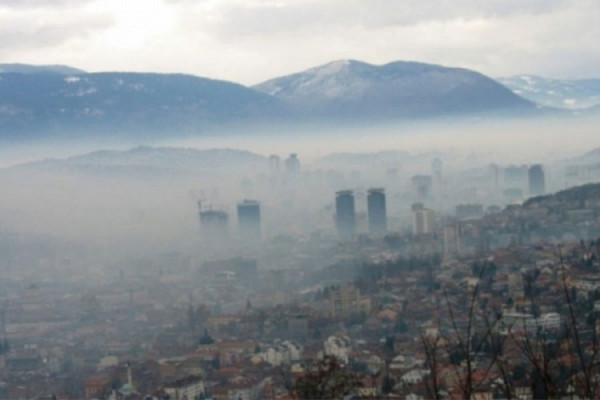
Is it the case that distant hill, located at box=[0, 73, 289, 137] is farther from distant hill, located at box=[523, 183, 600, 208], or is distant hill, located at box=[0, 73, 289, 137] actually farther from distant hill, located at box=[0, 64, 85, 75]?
distant hill, located at box=[523, 183, 600, 208]

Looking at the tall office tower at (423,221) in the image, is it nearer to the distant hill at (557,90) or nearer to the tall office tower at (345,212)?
the tall office tower at (345,212)

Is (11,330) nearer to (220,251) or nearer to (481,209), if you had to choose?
(220,251)

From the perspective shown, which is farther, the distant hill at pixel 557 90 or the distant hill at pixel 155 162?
the distant hill at pixel 557 90

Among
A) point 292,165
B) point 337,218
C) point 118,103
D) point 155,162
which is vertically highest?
point 118,103

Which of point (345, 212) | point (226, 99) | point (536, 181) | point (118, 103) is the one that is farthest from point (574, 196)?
point (118, 103)

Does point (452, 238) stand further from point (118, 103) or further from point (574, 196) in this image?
point (118, 103)

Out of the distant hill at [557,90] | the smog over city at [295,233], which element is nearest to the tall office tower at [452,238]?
the smog over city at [295,233]

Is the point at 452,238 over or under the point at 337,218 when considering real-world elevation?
under
